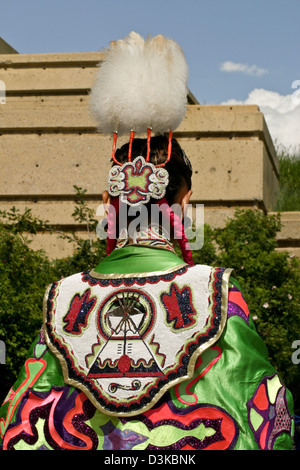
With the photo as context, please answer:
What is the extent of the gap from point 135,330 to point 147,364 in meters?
0.15

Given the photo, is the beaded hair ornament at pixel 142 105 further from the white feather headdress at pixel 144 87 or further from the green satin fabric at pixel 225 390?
the green satin fabric at pixel 225 390

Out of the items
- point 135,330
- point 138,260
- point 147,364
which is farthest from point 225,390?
point 138,260

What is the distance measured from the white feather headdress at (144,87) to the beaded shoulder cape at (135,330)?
0.67 m

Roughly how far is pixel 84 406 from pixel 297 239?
219 inches

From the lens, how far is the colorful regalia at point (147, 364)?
8.91 ft

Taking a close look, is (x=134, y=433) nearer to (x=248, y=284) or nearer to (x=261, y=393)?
(x=261, y=393)

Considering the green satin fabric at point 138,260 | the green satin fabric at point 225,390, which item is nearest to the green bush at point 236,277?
the green satin fabric at point 138,260

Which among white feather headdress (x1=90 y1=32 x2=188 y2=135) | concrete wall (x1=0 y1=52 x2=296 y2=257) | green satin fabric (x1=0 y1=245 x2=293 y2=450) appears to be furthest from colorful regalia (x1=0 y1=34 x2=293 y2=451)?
concrete wall (x1=0 y1=52 x2=296 y2=257)

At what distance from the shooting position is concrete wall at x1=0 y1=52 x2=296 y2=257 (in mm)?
8188

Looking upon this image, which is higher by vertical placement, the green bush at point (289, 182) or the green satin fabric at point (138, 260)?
the green bush at point (289, 182)

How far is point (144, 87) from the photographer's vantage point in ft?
10.4

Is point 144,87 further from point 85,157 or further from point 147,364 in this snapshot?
point 85,157

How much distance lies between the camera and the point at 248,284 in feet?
21.3
